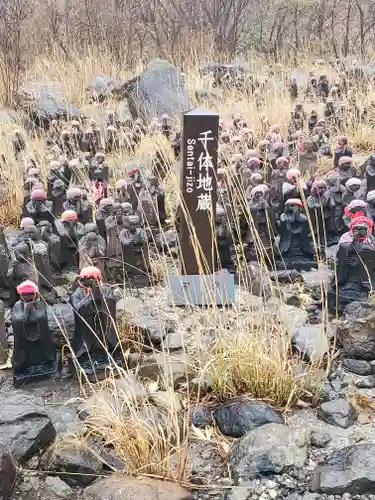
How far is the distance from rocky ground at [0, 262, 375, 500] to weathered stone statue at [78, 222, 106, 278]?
1082 millimetres

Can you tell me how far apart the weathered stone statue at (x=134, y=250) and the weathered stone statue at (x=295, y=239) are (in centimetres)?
108

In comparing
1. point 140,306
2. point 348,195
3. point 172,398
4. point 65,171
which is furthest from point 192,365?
point 65,171

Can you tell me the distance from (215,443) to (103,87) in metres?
8.33

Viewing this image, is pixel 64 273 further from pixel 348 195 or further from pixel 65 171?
pixel 348 195

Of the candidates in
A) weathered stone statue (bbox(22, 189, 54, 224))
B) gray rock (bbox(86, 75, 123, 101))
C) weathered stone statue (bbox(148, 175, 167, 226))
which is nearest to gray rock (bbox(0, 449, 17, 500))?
weathered stone statue (bbox(22, 189, 54, 224))

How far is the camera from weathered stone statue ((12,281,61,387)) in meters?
3.40

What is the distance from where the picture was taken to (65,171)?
648cm

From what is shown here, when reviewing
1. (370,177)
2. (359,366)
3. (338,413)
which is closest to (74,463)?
(338,413)

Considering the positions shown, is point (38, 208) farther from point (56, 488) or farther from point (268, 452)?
point (268, 452)

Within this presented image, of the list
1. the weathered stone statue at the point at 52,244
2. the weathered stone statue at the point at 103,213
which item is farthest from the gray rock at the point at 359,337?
the weathered stone statue at the point at 52,244

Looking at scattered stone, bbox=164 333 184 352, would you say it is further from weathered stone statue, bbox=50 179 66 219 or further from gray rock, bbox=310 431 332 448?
weathered stone statue, bbox=50 179 66 219

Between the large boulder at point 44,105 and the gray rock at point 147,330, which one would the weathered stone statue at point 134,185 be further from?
the large boulder at point 44,105

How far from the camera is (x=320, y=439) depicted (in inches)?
114

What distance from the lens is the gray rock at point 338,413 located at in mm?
3023
